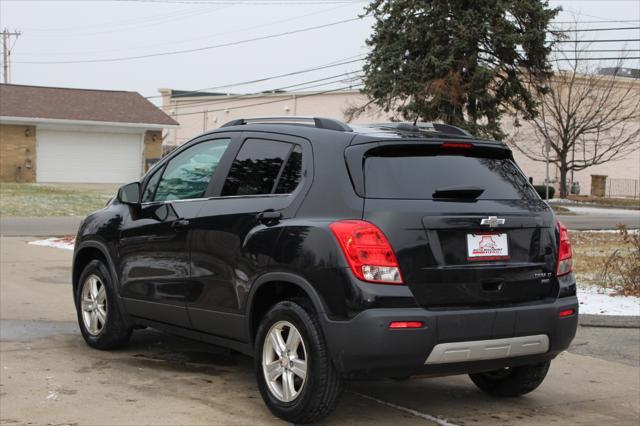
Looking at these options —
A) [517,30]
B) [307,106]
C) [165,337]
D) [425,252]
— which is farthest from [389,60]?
[425,252]

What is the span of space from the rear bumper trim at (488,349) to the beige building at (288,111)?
3945cm

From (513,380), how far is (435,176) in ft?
5.61

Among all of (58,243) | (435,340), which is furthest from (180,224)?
(58,243)

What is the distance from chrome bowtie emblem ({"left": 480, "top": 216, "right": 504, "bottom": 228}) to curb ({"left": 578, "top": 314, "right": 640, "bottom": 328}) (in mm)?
4383

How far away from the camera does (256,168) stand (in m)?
5.77

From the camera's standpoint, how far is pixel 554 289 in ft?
17.7

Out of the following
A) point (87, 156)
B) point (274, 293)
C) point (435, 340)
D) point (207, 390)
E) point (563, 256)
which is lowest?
→ point (207, 390)

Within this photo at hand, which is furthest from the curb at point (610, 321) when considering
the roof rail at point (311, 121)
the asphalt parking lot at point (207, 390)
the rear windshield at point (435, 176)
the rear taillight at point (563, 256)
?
the roof rail at point (311, 121)

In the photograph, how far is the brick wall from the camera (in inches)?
1618

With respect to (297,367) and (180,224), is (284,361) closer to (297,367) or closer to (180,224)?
(297,367)

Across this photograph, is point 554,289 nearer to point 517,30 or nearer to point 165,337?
point 165,337

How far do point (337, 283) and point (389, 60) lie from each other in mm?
32108

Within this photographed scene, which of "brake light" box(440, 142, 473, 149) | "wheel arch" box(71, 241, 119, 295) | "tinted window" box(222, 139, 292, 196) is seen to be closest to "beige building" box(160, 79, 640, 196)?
"wheel arch" box(71, 241, 119, 295)

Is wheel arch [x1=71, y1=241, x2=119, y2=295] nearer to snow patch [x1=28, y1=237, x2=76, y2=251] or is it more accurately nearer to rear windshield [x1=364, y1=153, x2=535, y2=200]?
rear windshield [x1=364, y1=153, x2=535, y2=200]
